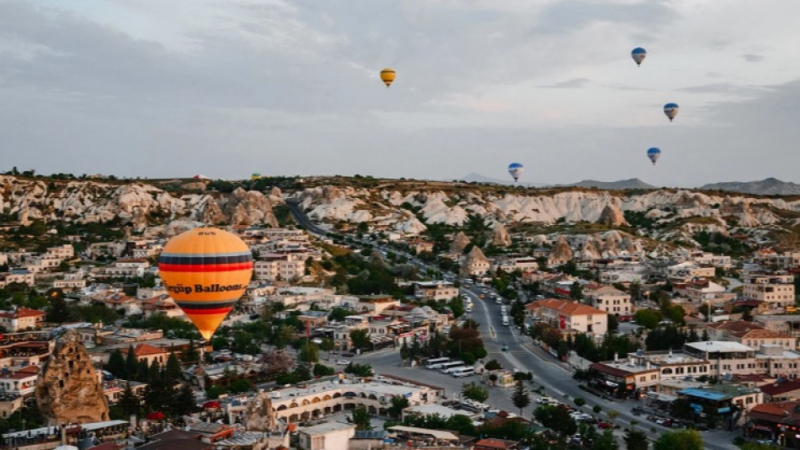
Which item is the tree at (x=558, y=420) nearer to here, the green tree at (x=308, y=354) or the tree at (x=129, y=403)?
the tree at (x=129, y=403)

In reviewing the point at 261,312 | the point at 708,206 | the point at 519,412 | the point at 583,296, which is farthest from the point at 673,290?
the point at 708,206

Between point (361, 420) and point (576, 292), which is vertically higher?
point (576, 292)

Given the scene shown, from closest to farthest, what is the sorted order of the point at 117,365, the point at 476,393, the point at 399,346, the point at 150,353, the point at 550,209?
the point at 476,393 < the point at 117,365 < the point at 150,353 < the point at 399,346 < the point at 550,209

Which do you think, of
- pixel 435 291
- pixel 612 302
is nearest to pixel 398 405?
pixel 612 302

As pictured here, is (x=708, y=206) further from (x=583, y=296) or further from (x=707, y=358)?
(x=707, y=358)

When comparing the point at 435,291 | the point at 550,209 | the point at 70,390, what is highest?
the point at 550,209

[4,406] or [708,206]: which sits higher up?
[708,206]

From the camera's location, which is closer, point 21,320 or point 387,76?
point 21,320

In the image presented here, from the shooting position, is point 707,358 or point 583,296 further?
point 583,296

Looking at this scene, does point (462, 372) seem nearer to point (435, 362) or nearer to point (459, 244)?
point (435, 362)
